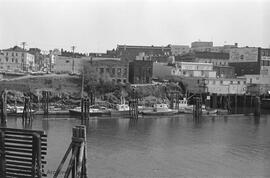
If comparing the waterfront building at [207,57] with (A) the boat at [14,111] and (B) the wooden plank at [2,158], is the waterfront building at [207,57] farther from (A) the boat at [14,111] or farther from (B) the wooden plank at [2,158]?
(B) the wooden plank at [2,158]

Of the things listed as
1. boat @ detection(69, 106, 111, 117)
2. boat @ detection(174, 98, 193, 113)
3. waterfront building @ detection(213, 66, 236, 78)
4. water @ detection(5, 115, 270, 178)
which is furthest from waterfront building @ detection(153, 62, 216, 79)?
water @ detection(5, 115, 270, 178)

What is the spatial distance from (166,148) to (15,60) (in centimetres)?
6857

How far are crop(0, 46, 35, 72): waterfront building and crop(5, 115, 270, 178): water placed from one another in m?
45.2

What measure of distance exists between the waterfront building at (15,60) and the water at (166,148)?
4517cm

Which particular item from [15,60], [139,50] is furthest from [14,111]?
[139,50]

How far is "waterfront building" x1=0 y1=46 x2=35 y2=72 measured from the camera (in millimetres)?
94625

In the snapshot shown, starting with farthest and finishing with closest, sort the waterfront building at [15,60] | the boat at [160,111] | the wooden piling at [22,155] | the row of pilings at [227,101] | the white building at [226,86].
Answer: the waterfront building at [15,60] → the white building at [226,86] → the row of pilings at [227,101] → the boat at [160,111] → the wooden piling at [22,155]

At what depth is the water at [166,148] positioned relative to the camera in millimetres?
27062

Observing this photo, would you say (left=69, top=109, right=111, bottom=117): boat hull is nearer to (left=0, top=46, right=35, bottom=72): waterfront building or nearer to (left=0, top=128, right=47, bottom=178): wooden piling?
(left=0, top=46, right=35, bottom=72): waterfront building

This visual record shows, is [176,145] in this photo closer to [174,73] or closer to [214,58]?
[174,73]

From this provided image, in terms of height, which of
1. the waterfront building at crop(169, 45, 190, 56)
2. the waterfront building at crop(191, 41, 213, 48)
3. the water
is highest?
the waterfront building at crop(191, 41, 213, 48)

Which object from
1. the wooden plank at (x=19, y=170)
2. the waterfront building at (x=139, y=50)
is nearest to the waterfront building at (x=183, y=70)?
the waterfront building at (x=139, y=50)

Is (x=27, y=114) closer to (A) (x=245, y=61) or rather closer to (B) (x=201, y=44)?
(A) (x=245, y=61)

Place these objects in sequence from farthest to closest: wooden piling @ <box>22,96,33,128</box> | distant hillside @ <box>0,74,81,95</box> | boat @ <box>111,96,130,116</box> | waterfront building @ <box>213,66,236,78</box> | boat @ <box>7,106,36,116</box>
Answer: waterfront building @ <box>213,66,236,78</box>, distant hillside @ <box>0,74,81,95</box>, boat @ <box>111,96,130,116</box>, boat @ <box>7,106,36,116</box>, wooden piling @ <box>22,96,33,128</box>
